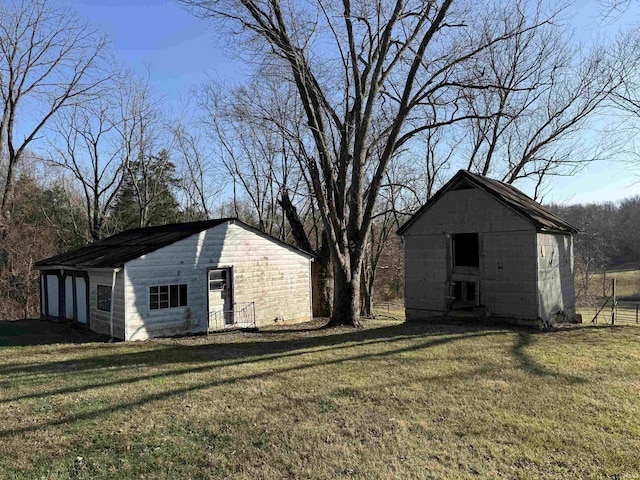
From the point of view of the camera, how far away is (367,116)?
13.9 meters

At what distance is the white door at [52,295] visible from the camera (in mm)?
18031

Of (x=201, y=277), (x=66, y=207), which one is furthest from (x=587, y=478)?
(x=66, y=207)

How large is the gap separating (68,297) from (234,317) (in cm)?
692

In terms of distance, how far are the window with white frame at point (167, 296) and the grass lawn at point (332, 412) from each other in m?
3.69

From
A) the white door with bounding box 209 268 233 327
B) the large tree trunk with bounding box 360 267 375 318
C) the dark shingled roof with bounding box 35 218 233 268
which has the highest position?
the dark shingled roof with bounding box 35 218 233 268

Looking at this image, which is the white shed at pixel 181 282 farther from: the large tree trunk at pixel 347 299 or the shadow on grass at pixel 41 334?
the large tree trunk at pixel 347 299

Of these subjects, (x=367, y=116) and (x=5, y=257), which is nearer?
(x=367, y=116)

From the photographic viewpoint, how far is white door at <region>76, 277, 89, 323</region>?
Result: 15.7 m

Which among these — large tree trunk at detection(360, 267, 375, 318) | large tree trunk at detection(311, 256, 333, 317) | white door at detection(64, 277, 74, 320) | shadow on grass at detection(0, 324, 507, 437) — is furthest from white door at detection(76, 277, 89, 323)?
large tree trunk at detection(360, 267, 375, 318)

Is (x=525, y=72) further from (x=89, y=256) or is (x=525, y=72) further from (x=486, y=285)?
(x=89, y=256)

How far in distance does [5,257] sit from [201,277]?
1703 cm

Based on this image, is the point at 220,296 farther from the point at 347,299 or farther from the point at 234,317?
the point at 347,299

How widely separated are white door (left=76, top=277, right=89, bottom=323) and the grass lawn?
5927mm

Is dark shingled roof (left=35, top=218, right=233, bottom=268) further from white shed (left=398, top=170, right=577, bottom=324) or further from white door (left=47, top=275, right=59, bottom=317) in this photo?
white shed (left=398, top=170, right=577, bottom=324)
